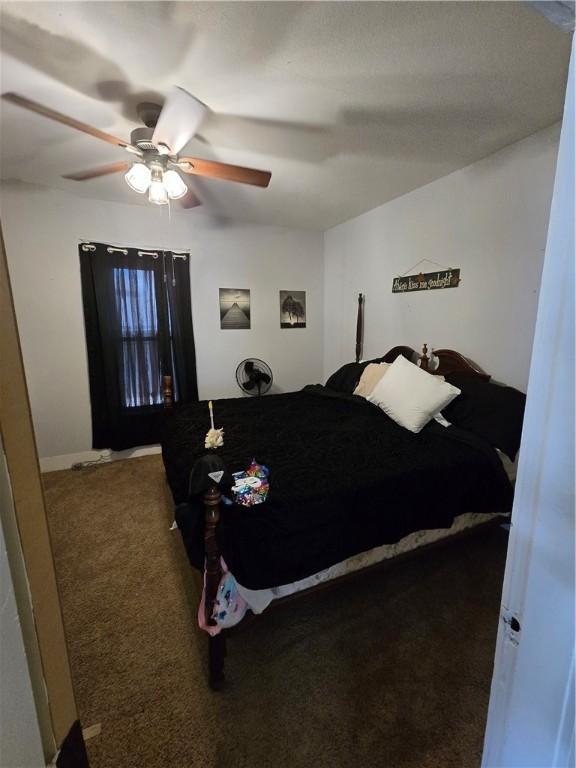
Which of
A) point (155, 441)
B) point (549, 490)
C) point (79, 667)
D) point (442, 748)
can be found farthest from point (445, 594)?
point (155, 441)

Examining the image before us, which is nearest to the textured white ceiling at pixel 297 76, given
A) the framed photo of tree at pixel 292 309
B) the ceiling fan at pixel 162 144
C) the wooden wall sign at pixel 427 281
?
the ceiling fan at pixel 162 144

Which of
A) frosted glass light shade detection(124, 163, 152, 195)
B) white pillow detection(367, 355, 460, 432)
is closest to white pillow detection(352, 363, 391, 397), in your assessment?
white pillow detection(367, 355, 460, 432)

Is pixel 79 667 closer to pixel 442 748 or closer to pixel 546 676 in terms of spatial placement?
pixel 442 748

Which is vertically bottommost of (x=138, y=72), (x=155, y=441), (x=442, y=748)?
(x=442, y=748)

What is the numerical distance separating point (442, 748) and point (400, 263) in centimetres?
300

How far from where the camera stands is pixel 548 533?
492 mm

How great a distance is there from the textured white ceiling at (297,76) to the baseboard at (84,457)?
2344mm

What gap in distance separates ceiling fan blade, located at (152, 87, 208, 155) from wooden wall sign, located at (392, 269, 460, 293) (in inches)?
77.2

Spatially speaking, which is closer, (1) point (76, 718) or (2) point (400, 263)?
(1) point (76, 718)

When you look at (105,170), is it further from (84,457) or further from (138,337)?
(84,457)

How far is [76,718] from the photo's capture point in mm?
481

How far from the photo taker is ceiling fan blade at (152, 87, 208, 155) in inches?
52.4

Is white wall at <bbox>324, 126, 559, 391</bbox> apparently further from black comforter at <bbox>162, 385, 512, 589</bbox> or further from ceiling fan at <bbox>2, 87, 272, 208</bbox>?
ceiling fan at <bbox>2, 87, 272, 208</bbox>

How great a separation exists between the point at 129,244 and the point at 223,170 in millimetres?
1660
